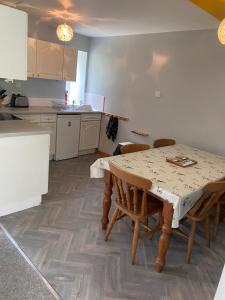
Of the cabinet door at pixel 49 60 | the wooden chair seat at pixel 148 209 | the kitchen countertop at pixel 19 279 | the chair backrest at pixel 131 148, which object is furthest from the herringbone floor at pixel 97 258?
the cabinet door at pixel 49 60

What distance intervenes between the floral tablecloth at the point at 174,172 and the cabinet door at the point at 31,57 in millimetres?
2344

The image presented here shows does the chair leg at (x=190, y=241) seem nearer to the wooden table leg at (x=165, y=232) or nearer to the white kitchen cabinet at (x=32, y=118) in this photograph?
the wooden table leg at (x=165, y=232)

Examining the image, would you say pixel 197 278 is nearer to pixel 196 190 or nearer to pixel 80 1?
pixel 196 190

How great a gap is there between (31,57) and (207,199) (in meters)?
3.29

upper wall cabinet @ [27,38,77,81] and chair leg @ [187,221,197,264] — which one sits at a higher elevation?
upper wall cabinet @ [27,38,77,81]

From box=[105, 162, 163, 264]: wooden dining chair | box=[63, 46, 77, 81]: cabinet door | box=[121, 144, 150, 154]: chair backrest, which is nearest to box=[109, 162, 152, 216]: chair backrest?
box=[105, 162, 163, 264]: wooden dining chair

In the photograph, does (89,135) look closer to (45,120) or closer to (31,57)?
(45,120)

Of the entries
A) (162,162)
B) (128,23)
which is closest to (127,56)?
(128,23)

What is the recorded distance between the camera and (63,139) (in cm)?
431

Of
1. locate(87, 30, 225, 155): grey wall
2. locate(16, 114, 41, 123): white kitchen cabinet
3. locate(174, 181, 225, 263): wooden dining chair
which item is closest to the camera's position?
locate(174, 181, 225, 263): wooden dining chair

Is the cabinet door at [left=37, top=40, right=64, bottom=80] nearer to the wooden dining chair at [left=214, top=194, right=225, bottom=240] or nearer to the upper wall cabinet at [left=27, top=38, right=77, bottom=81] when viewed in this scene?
the upper wall cabinet at [left=27, top=38, right=77, bottom=81]

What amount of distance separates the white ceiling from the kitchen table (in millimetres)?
1509

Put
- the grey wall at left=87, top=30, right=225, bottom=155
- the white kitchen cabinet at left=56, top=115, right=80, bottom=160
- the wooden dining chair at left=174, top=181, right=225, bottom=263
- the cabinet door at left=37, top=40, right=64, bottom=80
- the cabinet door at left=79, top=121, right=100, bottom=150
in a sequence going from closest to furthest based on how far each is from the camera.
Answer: the wooden dining chair at left=174, top=181, right=225, bottom=263, the grey wall at left=87, top=30, right=225, bottom=155, the cabinet door at left=37, top=40, right=64, bottom=80, the white kitchen cabinet at left=56, top=115, right=80, bottom=160, the cabinet door at left=79, top=121, right=100, bottom=150

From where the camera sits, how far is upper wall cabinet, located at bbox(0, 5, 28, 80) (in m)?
2.06
